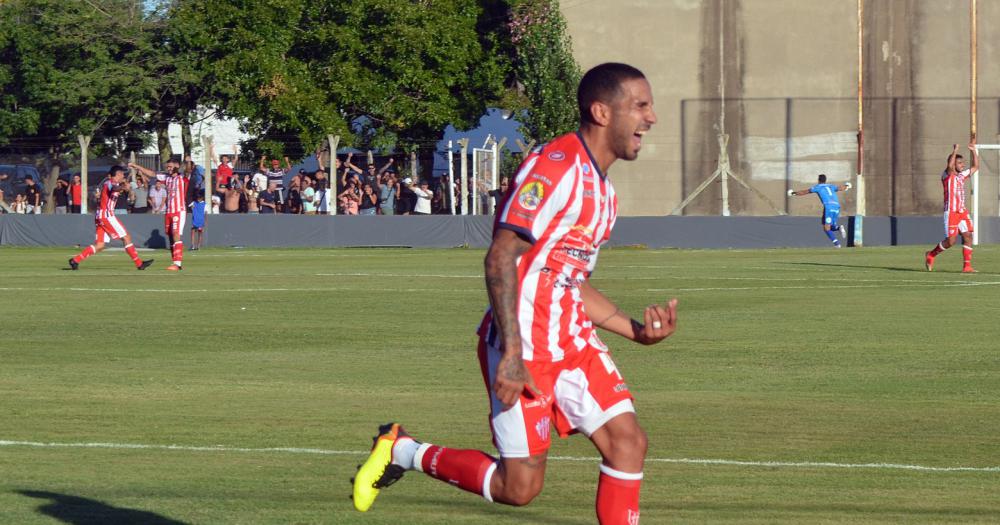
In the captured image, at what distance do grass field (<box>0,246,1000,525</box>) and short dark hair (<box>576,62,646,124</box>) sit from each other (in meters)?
2.15

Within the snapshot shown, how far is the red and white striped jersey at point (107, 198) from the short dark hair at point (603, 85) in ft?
81.9

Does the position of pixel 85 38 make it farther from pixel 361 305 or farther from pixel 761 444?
pixel 761 444

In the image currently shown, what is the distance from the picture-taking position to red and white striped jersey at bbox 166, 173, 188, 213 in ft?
104

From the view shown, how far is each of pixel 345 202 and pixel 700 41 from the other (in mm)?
17226

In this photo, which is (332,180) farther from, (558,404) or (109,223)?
(558,404)

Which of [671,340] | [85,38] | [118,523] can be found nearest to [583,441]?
[118,523]

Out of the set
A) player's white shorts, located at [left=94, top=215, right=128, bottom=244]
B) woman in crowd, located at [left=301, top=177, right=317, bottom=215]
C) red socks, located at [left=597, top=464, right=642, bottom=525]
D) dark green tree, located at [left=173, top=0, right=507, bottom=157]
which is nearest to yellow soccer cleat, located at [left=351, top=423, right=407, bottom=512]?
red socks, located at [left=597, top=464, right=642, bottom=525]

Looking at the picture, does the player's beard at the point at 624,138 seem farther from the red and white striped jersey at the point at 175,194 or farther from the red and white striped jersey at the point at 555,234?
the red and white striped jersey at the point at 175,194

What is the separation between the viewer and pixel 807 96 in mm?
54312

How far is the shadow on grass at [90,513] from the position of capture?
7402mm

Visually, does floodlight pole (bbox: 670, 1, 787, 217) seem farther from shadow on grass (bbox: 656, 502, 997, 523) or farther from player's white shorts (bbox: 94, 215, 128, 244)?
shadow on grass (bbox: 656, 502, 997, 523)

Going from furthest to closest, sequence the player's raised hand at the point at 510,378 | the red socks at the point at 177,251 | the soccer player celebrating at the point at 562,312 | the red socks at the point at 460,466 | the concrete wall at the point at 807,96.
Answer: the concrete wall at the point at 807,96
the red socks at the point at 177,251
the red socks at the point at 460,466
the soccer player celebrating at the point at 562,312
the player's raised hand at the point at 510,378

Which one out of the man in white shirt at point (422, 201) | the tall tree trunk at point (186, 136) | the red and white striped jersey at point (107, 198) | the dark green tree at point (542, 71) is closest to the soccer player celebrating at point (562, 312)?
the red and white striped jersey at point (107, 198)

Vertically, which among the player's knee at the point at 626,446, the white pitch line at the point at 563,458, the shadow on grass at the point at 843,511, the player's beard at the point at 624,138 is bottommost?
the shadow on grass at the point at 843,511
